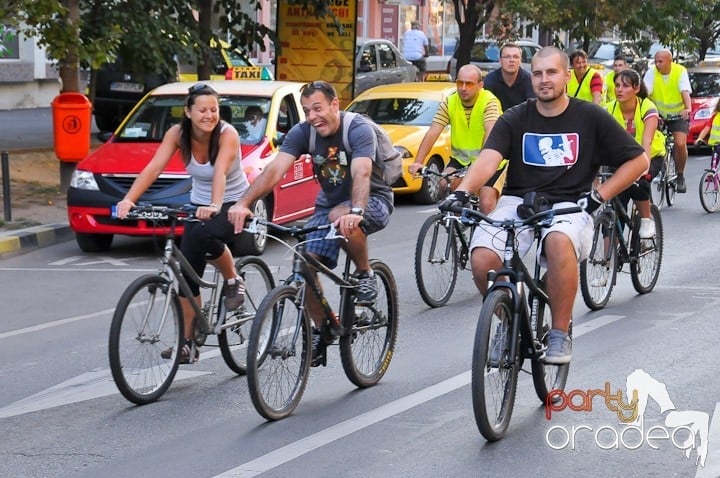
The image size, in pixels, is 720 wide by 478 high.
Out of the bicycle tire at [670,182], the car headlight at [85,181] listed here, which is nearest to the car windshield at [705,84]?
the bicycle tire at [670,182]

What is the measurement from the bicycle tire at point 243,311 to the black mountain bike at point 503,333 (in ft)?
6.07

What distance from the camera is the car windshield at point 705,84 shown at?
25995mm

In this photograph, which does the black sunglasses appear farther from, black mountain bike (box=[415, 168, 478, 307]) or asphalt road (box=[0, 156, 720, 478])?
black mountain bike (box=[415, 168, 478, 307])

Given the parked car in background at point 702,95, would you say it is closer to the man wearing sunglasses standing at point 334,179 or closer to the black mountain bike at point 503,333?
the man wearing sunglasses standing at point 334,179

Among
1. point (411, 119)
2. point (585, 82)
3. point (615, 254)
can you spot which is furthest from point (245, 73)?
point (615, 254)

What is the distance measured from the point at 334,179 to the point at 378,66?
2274 cm

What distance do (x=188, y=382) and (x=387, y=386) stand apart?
3.77ft

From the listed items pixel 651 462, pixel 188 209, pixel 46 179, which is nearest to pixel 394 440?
pixel 651 462

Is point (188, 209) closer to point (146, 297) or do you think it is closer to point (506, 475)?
point (146, 297)

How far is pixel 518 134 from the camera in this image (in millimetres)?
7121

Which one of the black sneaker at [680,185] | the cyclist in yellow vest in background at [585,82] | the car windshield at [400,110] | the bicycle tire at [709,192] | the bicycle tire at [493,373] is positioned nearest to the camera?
the bicycle tire at [493,373]

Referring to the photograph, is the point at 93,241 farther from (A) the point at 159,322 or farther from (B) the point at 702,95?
(B) the point at 702,95

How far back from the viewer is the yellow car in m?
17.4

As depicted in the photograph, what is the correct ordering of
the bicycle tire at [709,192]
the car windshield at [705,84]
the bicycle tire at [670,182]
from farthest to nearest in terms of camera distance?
the car windshield at [705,84]
the bicycle tire at [670,182]
the bicycle tire at [709,192]
